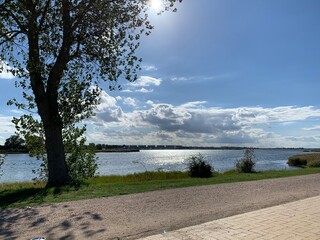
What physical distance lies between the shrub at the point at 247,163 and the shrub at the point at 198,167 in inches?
156

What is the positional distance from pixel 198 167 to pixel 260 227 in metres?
13.6

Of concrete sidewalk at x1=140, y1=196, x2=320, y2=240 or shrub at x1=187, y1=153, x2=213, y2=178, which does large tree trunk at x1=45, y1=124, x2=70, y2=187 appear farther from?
concrete sidewalk at x1=140, y1=196, x2=320, y2=240

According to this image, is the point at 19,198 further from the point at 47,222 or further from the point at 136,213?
the point at 136,213

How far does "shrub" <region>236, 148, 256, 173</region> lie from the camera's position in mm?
22766

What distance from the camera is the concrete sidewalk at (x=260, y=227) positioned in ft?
18.6

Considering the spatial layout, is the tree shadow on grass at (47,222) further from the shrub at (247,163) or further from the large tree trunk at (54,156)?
the shrub at (247,163)

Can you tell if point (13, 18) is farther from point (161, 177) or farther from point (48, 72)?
point (161, 177)

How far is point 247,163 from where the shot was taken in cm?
2289

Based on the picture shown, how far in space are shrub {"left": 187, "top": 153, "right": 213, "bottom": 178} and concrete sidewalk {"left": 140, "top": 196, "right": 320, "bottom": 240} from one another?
11.8 metres

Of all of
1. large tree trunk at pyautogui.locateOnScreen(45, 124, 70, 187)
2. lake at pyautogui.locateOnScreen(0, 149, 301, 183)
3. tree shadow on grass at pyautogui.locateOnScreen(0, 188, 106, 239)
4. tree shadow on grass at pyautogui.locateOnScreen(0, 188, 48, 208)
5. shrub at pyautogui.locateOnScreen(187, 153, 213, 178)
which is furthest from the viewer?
lake at pyautogui.locateOnScreen(0, 149, 301, 183)

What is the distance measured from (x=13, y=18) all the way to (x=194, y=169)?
471 inches

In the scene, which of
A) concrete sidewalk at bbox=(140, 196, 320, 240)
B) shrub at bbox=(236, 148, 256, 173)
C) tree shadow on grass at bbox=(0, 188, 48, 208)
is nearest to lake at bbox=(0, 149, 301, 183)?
shrub at bbox=(236, 148, 256, 173)

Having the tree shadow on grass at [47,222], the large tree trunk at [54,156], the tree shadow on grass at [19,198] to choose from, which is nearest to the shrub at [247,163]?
the large tree trunk at [54,156]

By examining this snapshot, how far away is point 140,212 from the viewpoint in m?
7.60
